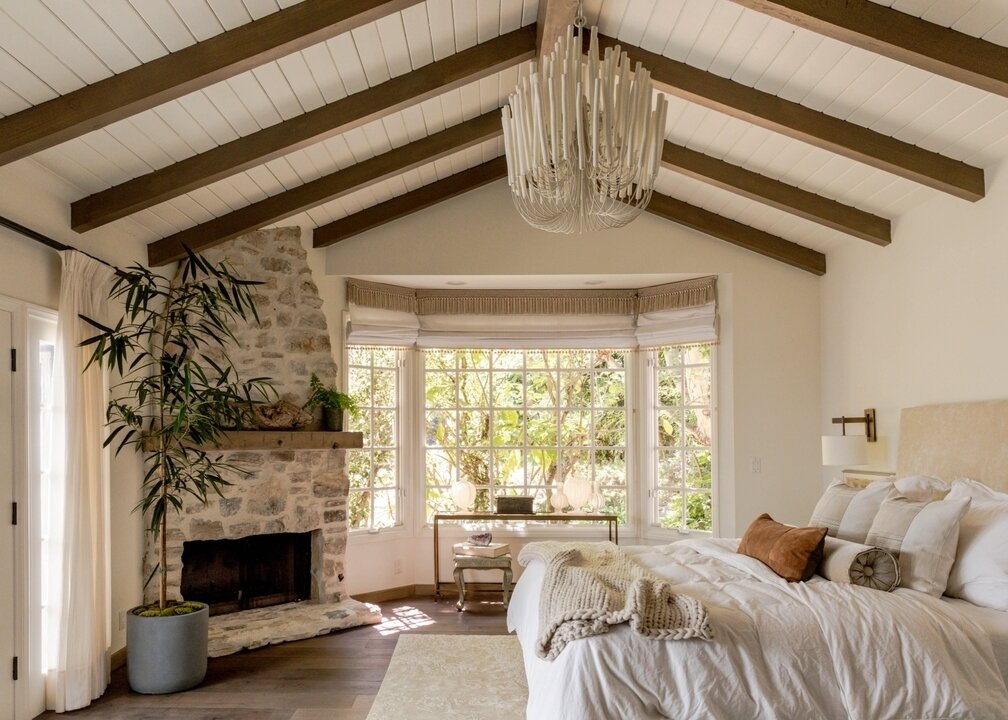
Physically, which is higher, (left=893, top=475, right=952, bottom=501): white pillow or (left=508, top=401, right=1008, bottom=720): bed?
(left=893, top=475, right=952, bottom=501): white pillow

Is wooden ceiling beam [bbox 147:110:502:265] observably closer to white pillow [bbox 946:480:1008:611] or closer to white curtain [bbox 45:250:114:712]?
white curtain [bbox 45:250:114:712]

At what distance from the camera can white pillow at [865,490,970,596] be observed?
3.68 m

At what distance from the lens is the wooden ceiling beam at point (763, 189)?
563cm

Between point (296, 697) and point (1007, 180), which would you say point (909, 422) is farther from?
point (296, 697)

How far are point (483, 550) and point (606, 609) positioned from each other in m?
3.38

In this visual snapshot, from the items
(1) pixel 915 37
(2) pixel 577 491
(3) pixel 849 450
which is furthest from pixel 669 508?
(1) pixel 915 37

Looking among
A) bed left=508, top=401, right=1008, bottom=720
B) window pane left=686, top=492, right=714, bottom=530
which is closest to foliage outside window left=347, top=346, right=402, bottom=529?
window pane left=686, top=492, right=714, bottom=530

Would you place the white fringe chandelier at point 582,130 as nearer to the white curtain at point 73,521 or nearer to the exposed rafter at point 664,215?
the white curtain at point 73,521

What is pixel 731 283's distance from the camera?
6707mm

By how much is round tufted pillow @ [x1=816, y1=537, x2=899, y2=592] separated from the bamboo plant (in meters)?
3.19

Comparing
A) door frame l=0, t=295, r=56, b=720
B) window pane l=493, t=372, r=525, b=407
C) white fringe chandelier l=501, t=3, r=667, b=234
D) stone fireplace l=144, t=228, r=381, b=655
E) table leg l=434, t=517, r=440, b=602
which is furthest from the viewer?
window pane l=493, t=372, r=525, b=407

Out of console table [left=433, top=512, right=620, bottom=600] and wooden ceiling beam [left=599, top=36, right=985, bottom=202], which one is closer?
wooden ceiling beam [left=599, top=36, right=985, bottom=202]

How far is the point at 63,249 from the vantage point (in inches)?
171

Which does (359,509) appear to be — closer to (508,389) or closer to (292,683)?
(508,389)
